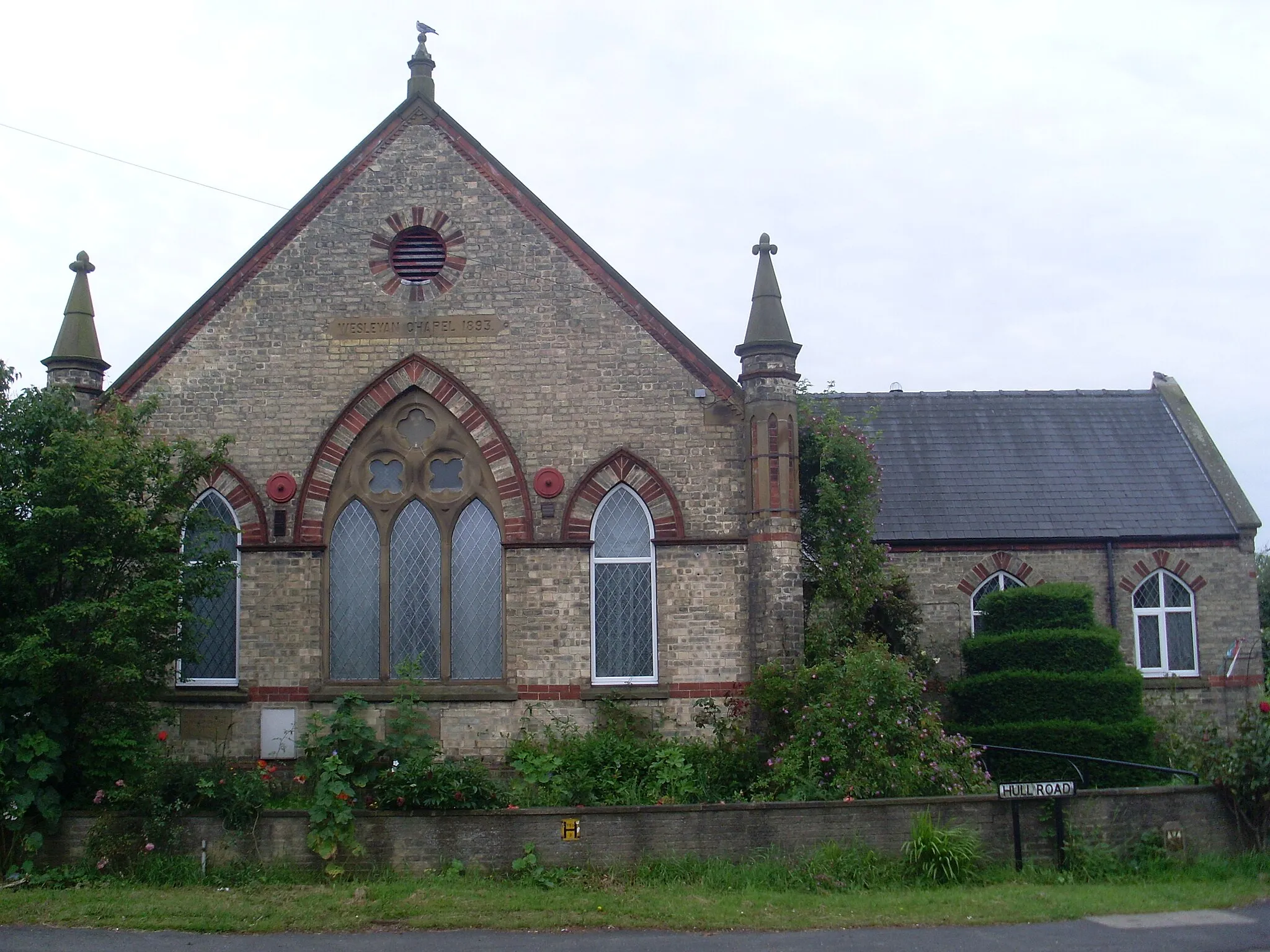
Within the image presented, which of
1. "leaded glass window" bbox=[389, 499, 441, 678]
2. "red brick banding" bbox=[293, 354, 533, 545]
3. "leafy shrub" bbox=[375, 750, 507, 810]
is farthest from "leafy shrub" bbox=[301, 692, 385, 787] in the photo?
"red brick banding" bbox=[293, 354, 533, 545]

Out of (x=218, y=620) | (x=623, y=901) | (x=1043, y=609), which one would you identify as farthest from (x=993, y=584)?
(x=218, y=620)

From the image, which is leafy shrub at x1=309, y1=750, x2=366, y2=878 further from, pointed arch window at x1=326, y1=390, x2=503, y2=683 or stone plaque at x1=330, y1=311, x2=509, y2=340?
stone plaque at x1=330, y1=311, x2=509, y2=340

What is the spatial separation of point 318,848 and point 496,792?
199 centimetres

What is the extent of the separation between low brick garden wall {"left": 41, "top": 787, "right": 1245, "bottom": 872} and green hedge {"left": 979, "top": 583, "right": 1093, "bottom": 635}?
23.0 ft

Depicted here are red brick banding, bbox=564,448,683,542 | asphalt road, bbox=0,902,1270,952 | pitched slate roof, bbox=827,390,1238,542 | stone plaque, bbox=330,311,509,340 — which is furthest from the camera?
pitched slate roof, bbox=827,390,1238,542

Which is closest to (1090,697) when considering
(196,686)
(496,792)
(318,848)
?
(496,792)

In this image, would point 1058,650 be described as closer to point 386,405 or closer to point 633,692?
point 633,692

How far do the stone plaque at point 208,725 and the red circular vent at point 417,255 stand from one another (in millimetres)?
6543

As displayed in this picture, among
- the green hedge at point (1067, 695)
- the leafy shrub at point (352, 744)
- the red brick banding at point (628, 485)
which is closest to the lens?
the leafy shrub at point (352, 744)

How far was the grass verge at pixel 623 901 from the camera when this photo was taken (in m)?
11.3

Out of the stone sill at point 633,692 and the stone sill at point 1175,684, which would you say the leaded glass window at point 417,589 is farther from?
the stone sill at point 1175,684

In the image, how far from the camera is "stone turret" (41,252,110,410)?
56.1 ft

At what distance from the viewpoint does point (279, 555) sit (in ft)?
56.3

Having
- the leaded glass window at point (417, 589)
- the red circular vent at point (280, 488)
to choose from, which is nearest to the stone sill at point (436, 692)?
the leaded glass window at point (417, 589)
